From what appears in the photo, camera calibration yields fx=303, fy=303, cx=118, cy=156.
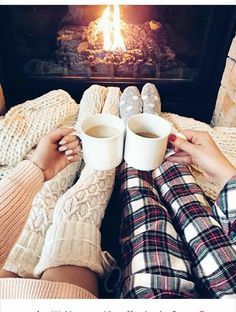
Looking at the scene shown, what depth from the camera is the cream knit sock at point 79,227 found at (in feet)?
1.95

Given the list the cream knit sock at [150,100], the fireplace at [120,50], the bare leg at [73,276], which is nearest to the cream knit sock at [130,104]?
the cream knit sock at [150,100]

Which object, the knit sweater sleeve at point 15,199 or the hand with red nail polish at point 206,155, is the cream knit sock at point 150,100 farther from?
the knit sweater sleeve at point 15,199

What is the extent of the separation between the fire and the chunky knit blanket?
0.18 m

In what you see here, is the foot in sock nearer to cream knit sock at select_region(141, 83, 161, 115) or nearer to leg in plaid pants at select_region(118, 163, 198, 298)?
leg in plaid pants at select_region(118, 163, 198, 298)

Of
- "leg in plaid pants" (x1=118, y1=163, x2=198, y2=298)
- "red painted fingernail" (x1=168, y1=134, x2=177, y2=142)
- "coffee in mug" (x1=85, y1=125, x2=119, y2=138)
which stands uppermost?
"coffee in mug" (x1=85, y1=125, x2=119, y2=138)

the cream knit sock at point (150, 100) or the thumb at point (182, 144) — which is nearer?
the thumb at point (182, 144)

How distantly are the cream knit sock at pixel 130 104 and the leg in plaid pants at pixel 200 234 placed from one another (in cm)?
33

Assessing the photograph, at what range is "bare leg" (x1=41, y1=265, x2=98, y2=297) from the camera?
553 millimetres

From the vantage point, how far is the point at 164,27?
1182 mm

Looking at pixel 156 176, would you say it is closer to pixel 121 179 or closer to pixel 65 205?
pixel 121 179

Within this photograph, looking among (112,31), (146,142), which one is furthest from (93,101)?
(146,142)

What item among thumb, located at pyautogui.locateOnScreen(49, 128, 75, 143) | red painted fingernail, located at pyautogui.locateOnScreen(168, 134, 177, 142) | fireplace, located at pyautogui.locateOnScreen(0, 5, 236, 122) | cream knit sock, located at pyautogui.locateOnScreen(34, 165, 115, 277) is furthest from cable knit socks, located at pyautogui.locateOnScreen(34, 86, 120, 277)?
fireplace, located at pyautogui.locateOnScreen(0, 5, 236, 122)
